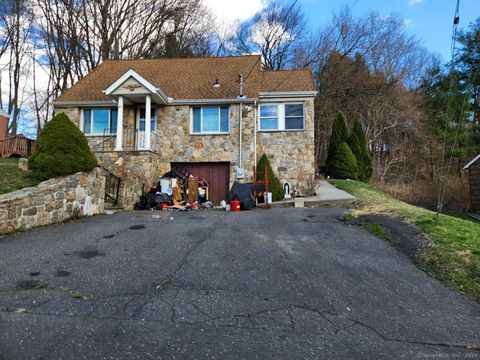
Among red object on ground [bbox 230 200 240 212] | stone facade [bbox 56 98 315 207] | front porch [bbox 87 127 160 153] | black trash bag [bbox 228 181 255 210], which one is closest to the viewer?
red object on ground [bbox 230 200 240 212]

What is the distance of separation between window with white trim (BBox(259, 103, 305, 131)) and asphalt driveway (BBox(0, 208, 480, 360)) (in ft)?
29.6

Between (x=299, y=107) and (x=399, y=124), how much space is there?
522 inches

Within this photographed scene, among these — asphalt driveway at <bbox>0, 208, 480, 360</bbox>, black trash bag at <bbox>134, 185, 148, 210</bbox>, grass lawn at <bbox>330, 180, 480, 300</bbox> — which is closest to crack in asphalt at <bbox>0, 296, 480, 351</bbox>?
asphalt driveway at <bbox>0, 208, 480, 360</bbox>

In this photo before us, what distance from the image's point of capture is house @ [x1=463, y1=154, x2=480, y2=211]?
1869 cm

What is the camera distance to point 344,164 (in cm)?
1812

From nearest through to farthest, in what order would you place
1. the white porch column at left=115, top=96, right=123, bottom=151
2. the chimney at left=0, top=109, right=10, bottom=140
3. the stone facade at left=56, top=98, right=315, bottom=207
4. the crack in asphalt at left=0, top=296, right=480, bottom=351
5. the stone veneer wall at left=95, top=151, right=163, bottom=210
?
the crack in asphalt at left=0, top=296, right=480, bottom=351 < the stone veneer wall at left=95, top=151, right=163, bottom=210 < the white porch column at left=115, top=96, right=123, bottom=151 < the stone facade at left=56, top=98, right=315, bottom=207 < the chimney at left=0, top=109, right=10, bottom=140

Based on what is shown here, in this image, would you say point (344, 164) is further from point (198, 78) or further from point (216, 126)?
point (198, 78)

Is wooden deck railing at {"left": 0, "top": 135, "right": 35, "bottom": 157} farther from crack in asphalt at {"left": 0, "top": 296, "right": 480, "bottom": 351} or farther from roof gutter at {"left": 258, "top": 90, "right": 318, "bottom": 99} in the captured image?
crack in asphalt at {"left": 0, "top": 296, "right": 480, "bottom": 351}

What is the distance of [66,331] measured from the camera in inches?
117

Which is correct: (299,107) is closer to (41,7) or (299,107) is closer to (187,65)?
(187,65)

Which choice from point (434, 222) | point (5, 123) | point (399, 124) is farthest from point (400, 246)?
point (5, 123)

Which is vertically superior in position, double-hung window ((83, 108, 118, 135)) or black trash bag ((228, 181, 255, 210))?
double-hung window ((83, 108, 118, 135))

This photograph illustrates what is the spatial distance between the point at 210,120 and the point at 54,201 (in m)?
8.52

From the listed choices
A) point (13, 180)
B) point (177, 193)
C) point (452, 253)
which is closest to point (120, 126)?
point (177, 193)
